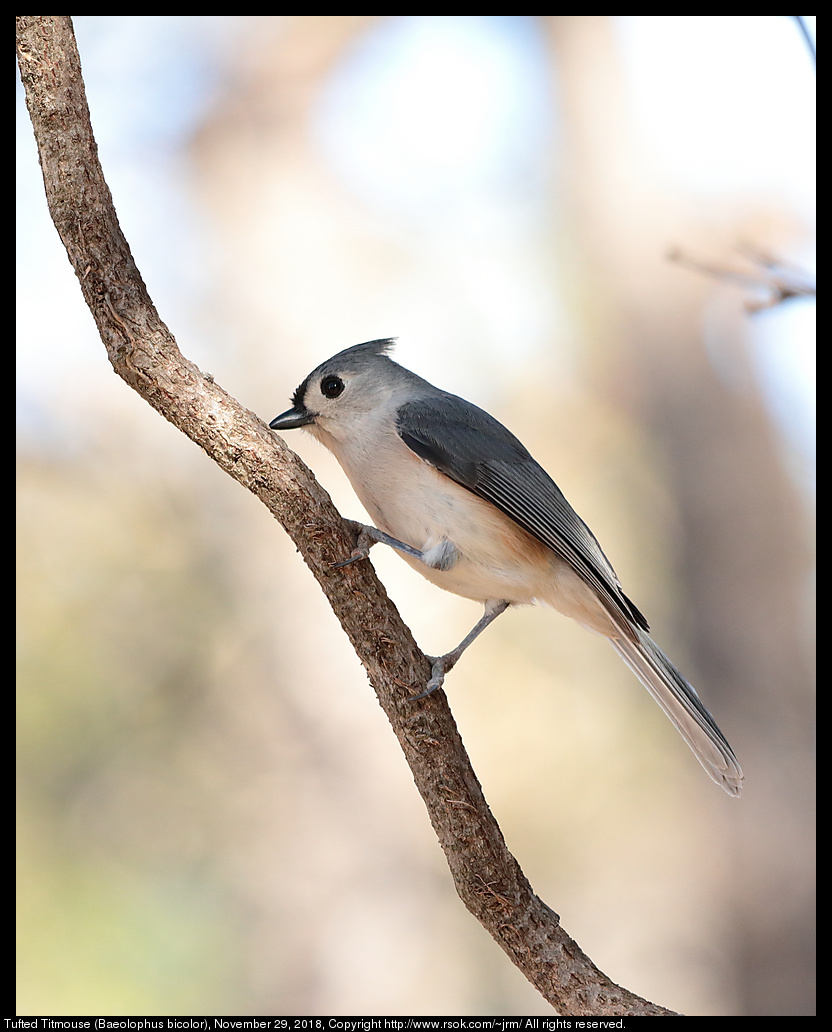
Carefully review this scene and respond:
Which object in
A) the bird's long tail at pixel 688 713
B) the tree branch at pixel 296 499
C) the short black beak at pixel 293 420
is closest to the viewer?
the tree branch at pixel 296 499

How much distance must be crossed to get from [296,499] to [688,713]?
1.15 meters

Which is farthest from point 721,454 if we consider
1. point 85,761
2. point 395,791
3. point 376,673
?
point 85,761

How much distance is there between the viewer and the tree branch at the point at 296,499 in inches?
58.6

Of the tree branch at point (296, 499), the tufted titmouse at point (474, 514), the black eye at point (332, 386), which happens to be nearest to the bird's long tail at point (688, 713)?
the tufted titmouse at point (474, 514)

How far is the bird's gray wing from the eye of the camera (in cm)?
220

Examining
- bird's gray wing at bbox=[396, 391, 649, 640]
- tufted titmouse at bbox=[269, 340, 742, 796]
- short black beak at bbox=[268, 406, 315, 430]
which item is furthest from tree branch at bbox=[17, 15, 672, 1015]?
short black beak at bbox=[268, 406, 315, 430]

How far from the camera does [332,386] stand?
7.90ft

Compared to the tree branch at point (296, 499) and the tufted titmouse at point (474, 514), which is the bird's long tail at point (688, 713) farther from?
the tree branch at point (296, 499)

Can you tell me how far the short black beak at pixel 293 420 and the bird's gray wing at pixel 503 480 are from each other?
0.88ft

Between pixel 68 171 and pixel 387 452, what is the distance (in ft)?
3.27

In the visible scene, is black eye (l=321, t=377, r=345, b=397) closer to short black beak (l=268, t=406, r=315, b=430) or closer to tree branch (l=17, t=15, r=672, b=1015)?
short black beak (l=268, t=406, r=315, b=430)

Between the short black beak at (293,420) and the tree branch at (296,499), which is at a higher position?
the short black beak at (293,420)

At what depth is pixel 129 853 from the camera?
4.66m

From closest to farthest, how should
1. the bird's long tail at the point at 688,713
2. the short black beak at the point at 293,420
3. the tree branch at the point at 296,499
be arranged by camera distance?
the tree branch at the point at 296,499 → the bird's long tail at the point at 688,713 → the short black beak at the point at 293,420
